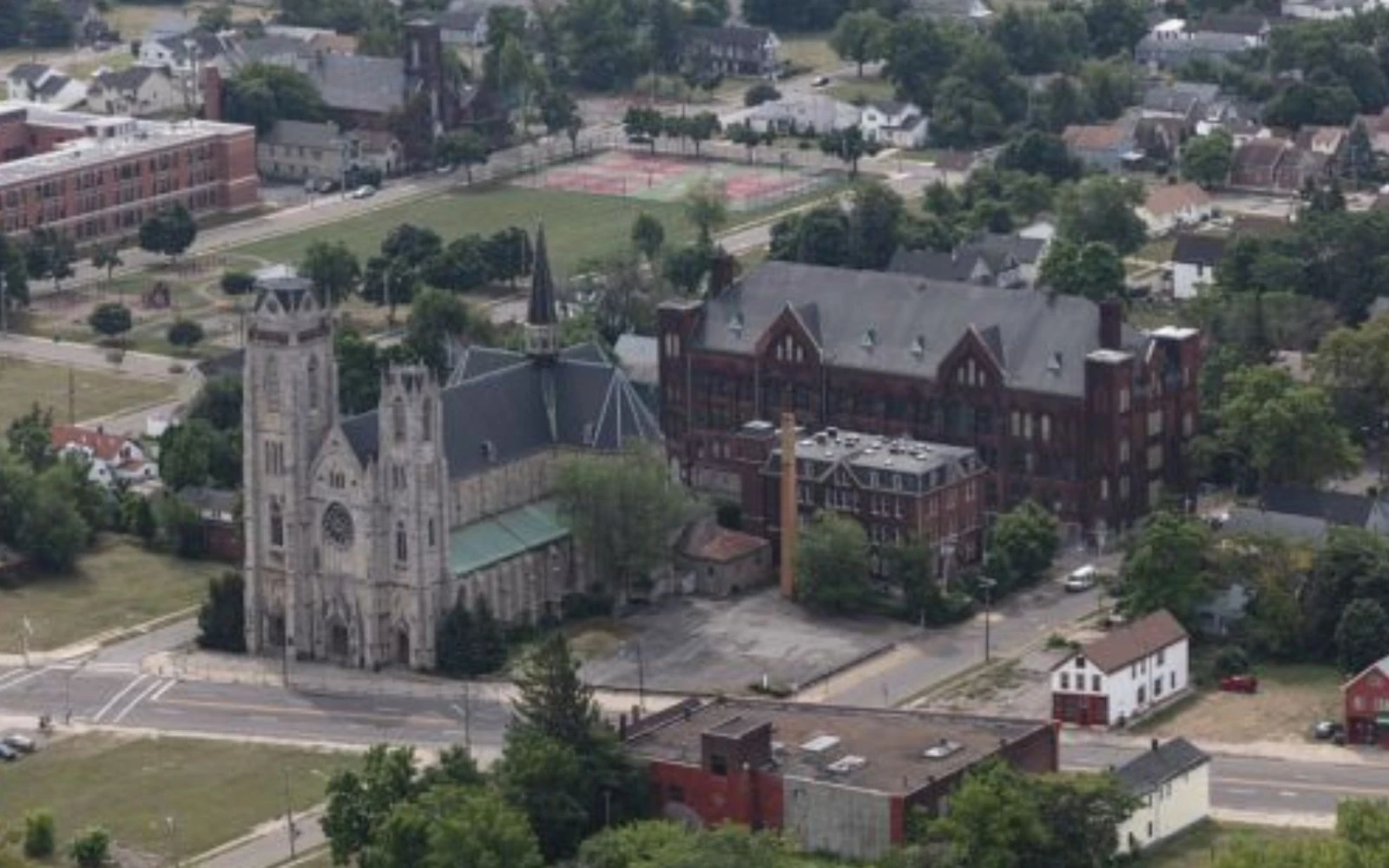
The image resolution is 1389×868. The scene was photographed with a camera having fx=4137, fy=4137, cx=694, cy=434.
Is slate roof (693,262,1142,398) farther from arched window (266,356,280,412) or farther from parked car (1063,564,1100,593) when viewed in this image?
arched window (266,356,280,412)

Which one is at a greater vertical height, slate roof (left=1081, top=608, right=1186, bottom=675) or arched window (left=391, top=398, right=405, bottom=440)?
arched window (left=391, top=398, right=405, bottom=440)

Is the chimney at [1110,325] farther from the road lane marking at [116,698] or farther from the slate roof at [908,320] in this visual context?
the road lane marking at [116,698]

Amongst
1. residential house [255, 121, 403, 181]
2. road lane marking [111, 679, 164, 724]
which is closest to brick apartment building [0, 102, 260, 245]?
residential house [255, 121, 403, 181]

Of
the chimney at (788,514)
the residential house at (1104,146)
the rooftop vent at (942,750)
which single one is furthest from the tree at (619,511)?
the residential house at (1104,146)

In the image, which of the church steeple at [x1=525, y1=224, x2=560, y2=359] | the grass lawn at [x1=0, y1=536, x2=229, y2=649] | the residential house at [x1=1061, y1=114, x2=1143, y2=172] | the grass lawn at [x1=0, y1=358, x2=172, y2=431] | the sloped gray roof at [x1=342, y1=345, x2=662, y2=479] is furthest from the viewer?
the residential house at [x1=1061, y1=114, x2=1143, y2=172]

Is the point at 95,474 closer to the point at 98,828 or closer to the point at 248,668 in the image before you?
the point at 248,668

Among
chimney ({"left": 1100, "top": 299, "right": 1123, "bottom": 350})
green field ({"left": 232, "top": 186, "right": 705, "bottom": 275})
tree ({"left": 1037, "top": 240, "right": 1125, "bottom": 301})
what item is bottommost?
green field ({"left": 232, "top": 186, "right": 705, "bottom": 275})

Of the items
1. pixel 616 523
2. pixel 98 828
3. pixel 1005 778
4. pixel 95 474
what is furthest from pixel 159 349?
pixel 1005 778

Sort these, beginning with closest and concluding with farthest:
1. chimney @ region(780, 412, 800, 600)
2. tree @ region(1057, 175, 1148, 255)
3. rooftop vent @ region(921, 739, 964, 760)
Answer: rooftop vent @ region(921, 739, 964, 760)
chimney @ region(780, 412, 800, 600)
tree @ region(1057, 175, 1148, 255)
